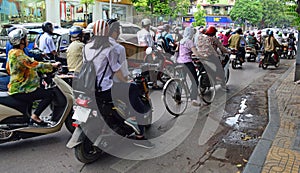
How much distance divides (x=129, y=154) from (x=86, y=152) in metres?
0.63

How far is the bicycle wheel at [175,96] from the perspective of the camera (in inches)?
239

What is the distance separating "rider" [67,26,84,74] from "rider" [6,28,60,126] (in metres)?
1.75

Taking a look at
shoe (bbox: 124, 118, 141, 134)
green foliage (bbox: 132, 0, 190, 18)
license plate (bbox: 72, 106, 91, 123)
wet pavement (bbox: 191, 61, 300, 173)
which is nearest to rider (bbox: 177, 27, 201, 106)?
wet pavement (bbox: 191, 61, 300, 173)

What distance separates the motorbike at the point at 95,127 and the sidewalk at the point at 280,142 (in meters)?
1.70

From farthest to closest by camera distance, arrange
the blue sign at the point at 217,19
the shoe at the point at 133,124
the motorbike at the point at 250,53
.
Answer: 1. the blue sign at the point at 217,19
2. the motorbike at the point at 250,53
3. the shoe at the point at 133,124

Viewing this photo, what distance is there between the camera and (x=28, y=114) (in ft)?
14.8

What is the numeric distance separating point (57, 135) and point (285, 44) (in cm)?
1522

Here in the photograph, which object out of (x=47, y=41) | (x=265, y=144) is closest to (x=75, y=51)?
(x=47, y=41)

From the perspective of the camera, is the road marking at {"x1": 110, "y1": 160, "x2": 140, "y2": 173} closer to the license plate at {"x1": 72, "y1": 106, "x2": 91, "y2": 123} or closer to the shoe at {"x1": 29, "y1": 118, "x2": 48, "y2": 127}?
the license plate at {"x1": 72, "y1": 106, "x2": 91, "y2": 123}

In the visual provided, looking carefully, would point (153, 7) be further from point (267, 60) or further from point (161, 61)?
point (161, 61)

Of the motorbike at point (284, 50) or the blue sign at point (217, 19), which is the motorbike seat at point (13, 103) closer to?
the motorbike at point (284, 50)

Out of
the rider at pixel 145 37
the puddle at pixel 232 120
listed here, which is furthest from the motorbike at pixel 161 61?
the puddle at pixel 232 120

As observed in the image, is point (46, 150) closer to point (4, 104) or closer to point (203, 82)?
point (4, 104)

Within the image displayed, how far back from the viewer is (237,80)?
10.2m
